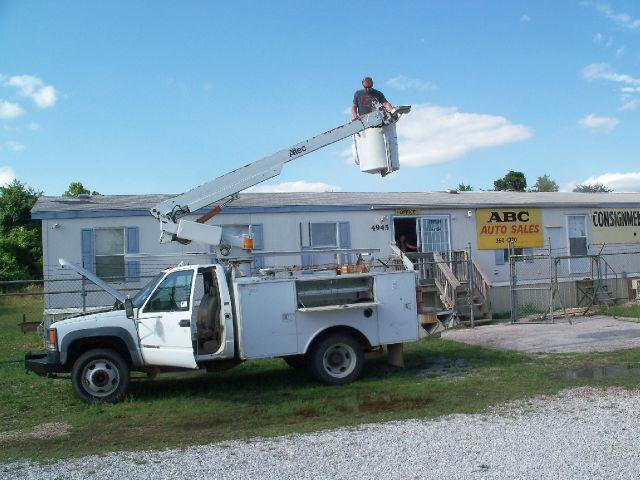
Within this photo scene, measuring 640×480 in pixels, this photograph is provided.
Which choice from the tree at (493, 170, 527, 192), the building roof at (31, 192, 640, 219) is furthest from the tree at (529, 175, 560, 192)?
the building roof at (31, 192, 640, 219)

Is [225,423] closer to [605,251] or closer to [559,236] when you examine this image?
[559,236]

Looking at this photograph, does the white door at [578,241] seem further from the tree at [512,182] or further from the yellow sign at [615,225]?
the tree at [512,182]

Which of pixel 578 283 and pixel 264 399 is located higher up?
pixel 578 283

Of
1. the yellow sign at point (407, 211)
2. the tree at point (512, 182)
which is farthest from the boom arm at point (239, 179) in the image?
the tree at point (512, 182)

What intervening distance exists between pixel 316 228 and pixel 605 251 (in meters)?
10.1

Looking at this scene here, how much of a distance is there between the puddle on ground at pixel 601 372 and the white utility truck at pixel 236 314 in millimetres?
2361

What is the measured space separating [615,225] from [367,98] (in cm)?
1424

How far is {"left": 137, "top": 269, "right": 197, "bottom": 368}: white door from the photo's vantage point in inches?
344

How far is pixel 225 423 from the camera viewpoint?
769 centimetres

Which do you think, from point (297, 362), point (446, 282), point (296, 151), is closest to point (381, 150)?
point (296, 151)

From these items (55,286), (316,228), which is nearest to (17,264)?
(55,286)

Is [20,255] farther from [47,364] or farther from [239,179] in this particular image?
[239,179]

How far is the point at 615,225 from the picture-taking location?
2131 centimetres

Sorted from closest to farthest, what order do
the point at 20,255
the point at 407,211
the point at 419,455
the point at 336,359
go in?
1. the point at 419,455
2. the point at 336,359
3. the point at 407,211
4. the point at 20,255
